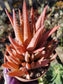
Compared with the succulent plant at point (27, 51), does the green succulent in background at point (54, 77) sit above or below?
below

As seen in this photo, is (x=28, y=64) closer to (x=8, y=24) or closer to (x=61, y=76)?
(x=61, y=76)

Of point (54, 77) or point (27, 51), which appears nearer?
point (27, 51)

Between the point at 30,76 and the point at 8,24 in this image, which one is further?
the point at 8,24

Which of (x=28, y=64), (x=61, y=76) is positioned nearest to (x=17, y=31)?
(x=28, y=64)

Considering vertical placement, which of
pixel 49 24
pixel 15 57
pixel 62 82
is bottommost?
pixel 62 82

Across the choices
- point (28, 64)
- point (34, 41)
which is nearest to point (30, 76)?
point (28, 64)

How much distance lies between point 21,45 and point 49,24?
1152 millimetres

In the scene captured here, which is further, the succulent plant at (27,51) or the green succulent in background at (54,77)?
the green succulent in background at (54,77)

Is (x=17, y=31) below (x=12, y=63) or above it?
above

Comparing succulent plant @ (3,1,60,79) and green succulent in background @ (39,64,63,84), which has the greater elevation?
succulent plant @ (3,1,60,79)

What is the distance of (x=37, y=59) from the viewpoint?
0.57m

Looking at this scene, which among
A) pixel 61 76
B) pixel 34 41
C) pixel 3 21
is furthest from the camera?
pixel 3 21

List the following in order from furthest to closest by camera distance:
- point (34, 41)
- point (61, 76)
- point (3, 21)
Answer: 1. point (3, 21)
2. point (61, 76)
3. point (34, 41)

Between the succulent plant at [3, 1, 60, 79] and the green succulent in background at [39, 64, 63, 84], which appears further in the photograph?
the green succulent in background at [39, 64, 63, 84]
